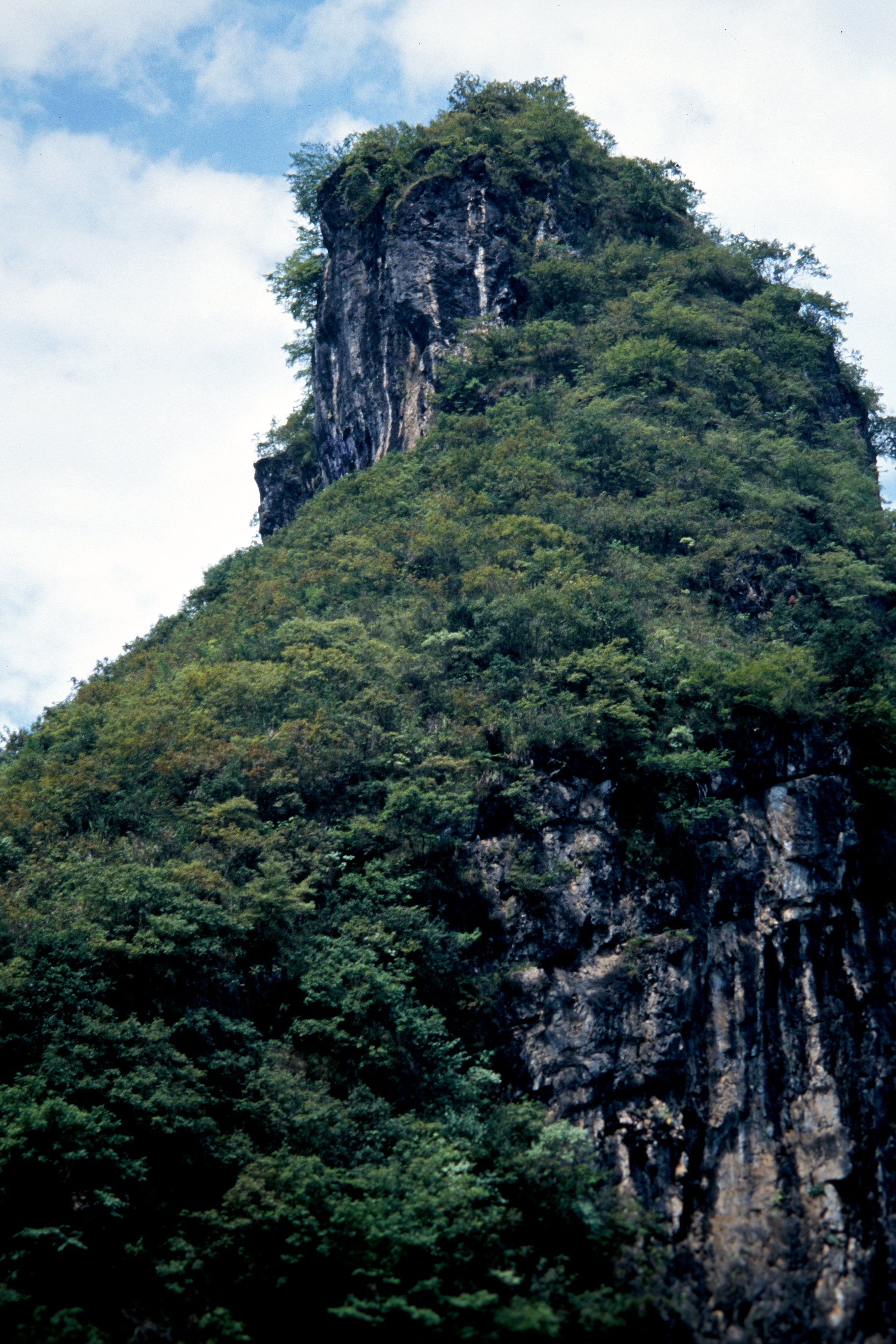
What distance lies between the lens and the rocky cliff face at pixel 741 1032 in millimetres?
15047

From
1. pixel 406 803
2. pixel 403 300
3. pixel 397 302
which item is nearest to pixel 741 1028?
pixel 406 803

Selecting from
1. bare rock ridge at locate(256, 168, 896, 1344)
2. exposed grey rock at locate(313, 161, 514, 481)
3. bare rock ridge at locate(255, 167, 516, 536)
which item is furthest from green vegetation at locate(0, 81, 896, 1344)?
bare rock ridge at locate(255, 167, 516, 536)

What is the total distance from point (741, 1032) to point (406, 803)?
683 cm

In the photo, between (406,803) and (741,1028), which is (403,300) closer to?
(406,803)

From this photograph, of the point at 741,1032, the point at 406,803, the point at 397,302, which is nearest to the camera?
the point at 741,1032

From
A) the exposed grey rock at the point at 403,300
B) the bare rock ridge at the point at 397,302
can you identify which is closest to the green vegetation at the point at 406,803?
the exposed grey rock at the point at 403,300

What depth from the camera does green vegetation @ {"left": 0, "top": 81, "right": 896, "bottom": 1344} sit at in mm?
12883

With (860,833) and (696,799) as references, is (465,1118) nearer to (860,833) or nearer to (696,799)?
(696,799)

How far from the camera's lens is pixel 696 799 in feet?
64.7

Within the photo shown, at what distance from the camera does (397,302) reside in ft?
124

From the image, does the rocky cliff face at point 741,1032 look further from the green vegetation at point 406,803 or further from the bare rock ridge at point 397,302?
the bare rock ridge at point 397,302

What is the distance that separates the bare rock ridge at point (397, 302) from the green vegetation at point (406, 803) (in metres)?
2.08

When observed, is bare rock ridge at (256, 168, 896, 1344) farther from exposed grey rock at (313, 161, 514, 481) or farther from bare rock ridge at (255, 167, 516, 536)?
exposed grey rock at (313, 161, 514, 481)

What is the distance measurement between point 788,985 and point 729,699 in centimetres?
551
